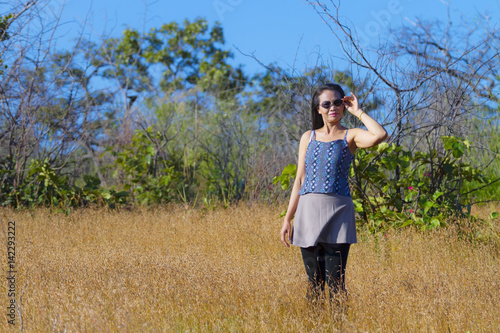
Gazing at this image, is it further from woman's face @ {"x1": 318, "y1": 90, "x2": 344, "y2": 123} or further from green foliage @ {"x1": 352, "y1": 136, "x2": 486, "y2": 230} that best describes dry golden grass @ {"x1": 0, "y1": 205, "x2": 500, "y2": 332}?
woman's face @ {"x1": 318, "y1": 90, "x2": 344, "y2": 123}

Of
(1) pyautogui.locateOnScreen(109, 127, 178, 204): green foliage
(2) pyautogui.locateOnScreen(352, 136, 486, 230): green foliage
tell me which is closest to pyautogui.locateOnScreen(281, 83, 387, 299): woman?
(2) pyautogui.locateOnScreen(352, 136, 486, 230): green foliage

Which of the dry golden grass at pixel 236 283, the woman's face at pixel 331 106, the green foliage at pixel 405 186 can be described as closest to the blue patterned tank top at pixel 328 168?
the woman's face at pixel 331 106

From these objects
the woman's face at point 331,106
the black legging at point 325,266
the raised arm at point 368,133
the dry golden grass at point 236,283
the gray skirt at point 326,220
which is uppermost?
the woman's face at point 331,106

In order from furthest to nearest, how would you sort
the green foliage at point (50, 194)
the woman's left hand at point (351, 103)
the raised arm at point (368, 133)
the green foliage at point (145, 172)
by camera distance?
the green foliage at point (145, 172)
the green foliage at point (50, 194)
the woman's left hand at point (351, 103)
the raised arm at point (368, 133)

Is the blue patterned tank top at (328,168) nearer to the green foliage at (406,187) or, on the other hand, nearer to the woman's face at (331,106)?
the woman's face at (331,106)

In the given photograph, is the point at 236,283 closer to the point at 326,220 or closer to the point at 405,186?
the point at 326,220

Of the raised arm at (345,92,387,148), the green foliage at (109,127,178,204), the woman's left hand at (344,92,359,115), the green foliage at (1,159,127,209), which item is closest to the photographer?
the raised arm at (345,92,387,148)

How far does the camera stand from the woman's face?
3.02m

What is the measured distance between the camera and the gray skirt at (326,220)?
2.86 meters

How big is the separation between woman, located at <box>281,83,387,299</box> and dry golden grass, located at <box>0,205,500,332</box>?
0.26m

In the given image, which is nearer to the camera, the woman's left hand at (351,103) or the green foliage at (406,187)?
the woman's left hand at (351,103)

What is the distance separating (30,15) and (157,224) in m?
3.50

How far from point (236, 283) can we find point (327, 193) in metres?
1.01

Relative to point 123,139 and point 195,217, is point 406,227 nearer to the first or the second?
point 195,217
